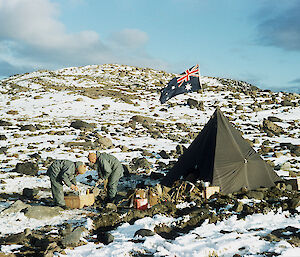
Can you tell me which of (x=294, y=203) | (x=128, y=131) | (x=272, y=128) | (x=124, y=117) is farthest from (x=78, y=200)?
(x=124, y=117)

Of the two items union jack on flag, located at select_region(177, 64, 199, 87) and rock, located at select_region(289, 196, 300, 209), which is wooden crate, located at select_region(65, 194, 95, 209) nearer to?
rock, located at select_region(289, 196, 300, 209)

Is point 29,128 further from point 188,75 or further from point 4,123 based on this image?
point 188,75

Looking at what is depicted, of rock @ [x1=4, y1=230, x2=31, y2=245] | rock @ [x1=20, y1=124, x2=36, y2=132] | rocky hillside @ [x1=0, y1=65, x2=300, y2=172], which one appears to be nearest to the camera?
rock @ [x1=4, y1=230, x2=31, y2=245]

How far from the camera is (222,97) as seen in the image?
40.0m

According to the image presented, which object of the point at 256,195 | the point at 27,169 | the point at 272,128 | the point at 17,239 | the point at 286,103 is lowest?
the point at 17,239

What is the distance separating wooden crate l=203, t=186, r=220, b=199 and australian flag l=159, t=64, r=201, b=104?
4.58 meters

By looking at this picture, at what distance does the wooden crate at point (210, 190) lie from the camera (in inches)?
338

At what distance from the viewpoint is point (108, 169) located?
903 cm

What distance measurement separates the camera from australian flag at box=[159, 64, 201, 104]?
12109mm

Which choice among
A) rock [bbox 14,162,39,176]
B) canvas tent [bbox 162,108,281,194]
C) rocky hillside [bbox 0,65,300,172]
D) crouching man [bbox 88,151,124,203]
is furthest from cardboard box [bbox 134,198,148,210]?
rocky hillside [bbox 0,65,300,172]

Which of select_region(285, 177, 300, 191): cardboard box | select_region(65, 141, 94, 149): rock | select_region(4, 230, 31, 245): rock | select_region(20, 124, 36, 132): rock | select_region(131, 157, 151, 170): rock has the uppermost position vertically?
select_region(20, 124, 36, 132): rock

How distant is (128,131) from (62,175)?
1541 centimetres

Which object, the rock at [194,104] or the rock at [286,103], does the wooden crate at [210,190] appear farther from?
the rock at [286,103]

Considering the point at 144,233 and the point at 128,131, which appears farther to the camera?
the point at 128,131
